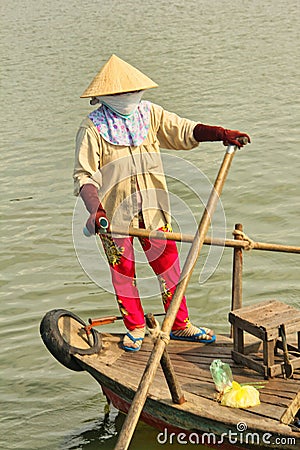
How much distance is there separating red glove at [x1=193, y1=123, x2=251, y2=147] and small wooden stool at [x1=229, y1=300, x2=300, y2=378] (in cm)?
89

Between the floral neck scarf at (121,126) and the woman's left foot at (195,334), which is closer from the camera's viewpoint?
the floral neck scarf at (121,126)

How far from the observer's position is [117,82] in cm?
441

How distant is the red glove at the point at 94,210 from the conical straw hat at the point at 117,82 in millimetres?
492

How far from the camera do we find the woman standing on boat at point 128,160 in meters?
4.47

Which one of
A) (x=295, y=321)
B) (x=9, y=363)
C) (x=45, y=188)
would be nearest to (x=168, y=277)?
(x=295, y=321)

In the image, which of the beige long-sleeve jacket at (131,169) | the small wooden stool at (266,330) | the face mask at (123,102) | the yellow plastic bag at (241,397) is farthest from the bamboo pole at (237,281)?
the face mask at (123,102)

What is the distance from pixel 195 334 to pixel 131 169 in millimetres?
1051

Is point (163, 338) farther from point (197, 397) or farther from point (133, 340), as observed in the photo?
point (133, 340)

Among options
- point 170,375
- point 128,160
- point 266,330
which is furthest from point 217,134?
point 170,375

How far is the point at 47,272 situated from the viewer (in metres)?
7.49

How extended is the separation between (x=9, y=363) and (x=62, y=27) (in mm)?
15485

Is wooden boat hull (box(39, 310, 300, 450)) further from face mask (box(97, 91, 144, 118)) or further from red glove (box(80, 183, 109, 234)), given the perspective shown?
face mask (box(97, 91, 144, 118))

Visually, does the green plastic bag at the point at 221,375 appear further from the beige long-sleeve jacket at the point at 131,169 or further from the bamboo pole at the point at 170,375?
the beige long-sleeve jacket at the point at 131,169

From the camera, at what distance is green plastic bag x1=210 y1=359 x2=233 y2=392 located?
Answer: 4.23 metres
